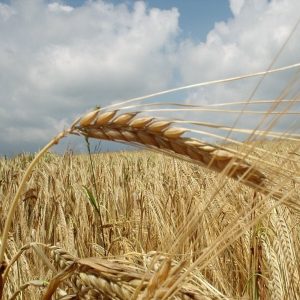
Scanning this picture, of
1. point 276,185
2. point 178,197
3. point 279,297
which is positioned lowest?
point 279,297

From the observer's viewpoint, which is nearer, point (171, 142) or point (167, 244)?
point (171, 142)

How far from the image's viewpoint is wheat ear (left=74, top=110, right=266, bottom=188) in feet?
2.50

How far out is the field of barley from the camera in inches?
31.0

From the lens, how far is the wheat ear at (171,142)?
76 centimetres

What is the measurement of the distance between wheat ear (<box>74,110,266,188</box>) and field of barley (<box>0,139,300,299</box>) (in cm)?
2

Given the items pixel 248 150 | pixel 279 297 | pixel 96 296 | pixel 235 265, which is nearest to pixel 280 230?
pixel 279 297

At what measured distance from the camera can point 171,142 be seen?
0.77 metres

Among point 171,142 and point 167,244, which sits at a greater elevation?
point 171,142

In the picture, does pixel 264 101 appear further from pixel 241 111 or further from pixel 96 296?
pixel 96 296

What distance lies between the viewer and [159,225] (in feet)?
8.21

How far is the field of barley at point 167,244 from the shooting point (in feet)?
2.59

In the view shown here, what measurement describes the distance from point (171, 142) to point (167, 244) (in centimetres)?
57

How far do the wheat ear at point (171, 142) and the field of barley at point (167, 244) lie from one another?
0.02m

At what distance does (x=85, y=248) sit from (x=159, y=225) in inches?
16.0
